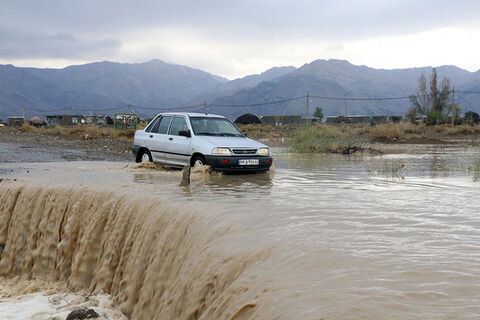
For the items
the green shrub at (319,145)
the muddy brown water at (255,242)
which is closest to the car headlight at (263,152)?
the muddy brown water at (255,242)

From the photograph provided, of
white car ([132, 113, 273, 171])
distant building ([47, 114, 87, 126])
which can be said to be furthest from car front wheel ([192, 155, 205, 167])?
distant building ([47, 114, 87, 126])

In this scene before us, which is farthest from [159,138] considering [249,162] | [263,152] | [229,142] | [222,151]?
[263,152]

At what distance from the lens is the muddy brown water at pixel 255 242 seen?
3.63m

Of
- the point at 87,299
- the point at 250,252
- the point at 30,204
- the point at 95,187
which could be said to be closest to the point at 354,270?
the point at 250,252

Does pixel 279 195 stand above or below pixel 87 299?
above

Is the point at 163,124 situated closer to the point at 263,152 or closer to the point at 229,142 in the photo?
the point at 229,142

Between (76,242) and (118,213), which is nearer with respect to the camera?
(118,213)

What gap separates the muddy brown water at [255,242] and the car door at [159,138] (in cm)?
74

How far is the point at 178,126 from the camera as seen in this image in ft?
40.3

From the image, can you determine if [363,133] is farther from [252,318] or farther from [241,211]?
[252,318]

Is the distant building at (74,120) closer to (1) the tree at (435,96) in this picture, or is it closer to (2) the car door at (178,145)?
(1) the tree at (435,96)

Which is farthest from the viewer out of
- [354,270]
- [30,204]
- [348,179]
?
[348,179]

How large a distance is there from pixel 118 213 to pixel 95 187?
2.14 metres

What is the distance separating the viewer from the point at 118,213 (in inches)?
301
